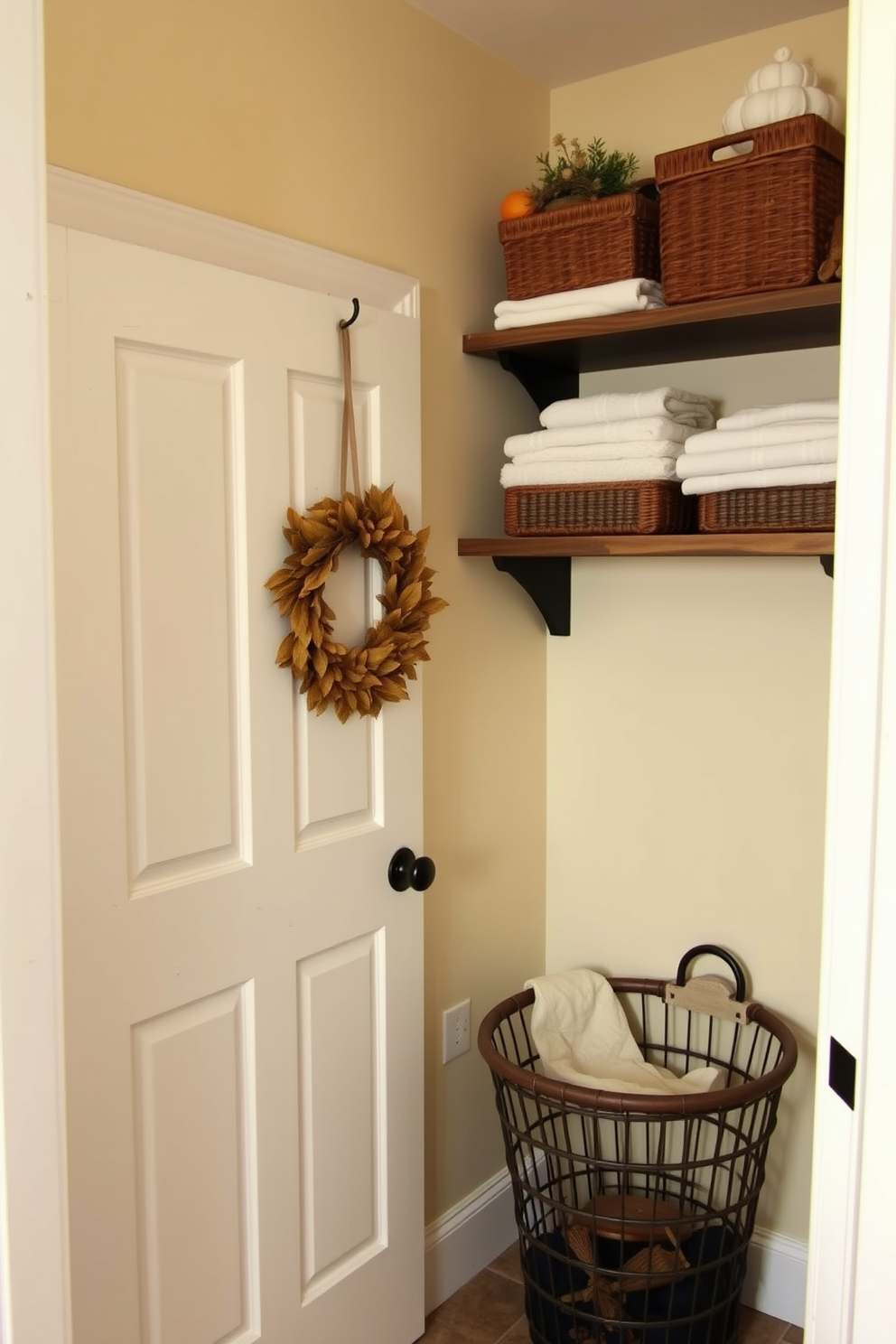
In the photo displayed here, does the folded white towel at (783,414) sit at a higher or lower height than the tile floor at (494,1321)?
higher

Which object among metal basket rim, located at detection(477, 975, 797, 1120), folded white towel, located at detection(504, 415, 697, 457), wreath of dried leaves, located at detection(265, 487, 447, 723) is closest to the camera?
wreath of dried leaves, located at detection(265, 487, 447, 723)

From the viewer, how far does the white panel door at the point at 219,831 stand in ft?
4.72

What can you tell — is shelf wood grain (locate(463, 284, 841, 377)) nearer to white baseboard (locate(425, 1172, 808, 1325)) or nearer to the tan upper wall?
the tan upper wall

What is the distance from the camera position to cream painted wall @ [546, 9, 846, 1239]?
208 centimetres

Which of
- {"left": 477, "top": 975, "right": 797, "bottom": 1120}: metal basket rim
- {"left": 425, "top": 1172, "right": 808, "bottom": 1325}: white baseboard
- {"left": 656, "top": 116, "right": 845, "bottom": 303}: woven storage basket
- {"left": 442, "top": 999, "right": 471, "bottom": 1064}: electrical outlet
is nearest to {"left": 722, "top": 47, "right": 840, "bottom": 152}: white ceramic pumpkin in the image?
{"left": 656, "top": 116, "right": 845, "bottom": 303}: woven storage basket

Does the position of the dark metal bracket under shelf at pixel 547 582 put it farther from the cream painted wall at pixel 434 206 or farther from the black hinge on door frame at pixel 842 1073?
the black hinge on door frame at pixel 842 1073

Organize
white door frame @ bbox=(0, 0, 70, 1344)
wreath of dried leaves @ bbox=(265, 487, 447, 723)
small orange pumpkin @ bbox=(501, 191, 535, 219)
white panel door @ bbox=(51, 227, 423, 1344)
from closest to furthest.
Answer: white door frame @ bbox=(0, 0, 70, 1344), white panel door @ bbox=(51, 227, 423, 1344), wreath of dried leaves @ bbox=(265, 487, 447, 723), small orange pumpkin @ bbox=(501, 191, 535, 219)

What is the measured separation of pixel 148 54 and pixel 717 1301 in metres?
2.09

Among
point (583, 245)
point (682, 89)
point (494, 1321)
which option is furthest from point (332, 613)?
point (494, 1321)

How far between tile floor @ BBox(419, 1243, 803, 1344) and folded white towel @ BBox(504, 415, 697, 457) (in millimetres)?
1589

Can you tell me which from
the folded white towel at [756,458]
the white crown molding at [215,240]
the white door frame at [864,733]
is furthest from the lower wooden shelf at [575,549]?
the white door frame at [864,733]

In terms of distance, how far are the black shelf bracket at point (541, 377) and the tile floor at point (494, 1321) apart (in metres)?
1.72

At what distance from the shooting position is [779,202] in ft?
5.75

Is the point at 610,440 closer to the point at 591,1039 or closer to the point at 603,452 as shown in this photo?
the point at 603,452
